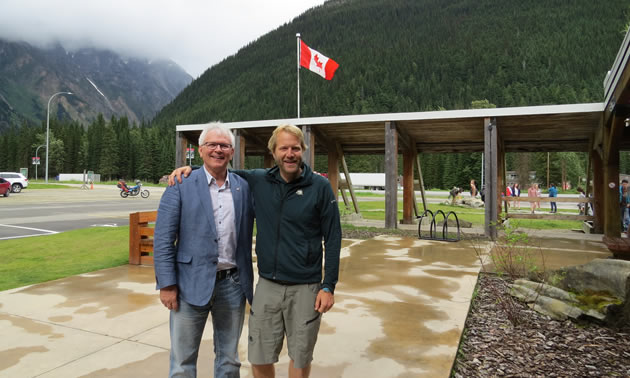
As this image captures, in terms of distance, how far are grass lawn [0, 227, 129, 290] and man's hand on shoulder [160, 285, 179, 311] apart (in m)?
4.66

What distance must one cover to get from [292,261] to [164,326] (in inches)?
91.1

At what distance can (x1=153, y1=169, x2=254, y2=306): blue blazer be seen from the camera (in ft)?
7.06

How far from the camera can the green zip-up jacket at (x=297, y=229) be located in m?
2.25

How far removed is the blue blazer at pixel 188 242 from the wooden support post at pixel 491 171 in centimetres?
1013

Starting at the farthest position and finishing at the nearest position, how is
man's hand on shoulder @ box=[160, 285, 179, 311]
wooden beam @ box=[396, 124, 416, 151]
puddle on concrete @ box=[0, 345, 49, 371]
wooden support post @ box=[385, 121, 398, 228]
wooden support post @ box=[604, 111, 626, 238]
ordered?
1. wooden beam @ box=[396, 124, 416, 151]
2. wooden support post @ box=[385, 121, 398, 228]
3. wooden support post @ box=[604, 111, 626, 238]
4. puddle on concrete @ box=[0, 345, 49, 371]
5. man's hand on shoulder @ box=[160, 285, 179, 311]

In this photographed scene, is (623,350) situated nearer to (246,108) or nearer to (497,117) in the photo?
(497,117)

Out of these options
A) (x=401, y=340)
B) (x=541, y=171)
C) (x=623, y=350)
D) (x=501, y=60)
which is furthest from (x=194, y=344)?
(x=501, y=60)

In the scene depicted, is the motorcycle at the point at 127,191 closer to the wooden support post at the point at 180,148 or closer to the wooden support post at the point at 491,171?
the wooden support post at the point at 180,148

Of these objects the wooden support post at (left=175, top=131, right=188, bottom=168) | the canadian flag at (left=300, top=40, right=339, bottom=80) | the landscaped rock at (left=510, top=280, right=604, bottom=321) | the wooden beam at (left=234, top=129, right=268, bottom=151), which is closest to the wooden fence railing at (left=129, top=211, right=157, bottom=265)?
the landscaped rock at (left=510, top=280, right=604, bottom=321)

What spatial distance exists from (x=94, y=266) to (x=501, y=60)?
159453mm

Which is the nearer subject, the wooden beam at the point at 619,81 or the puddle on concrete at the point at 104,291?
the puddle on concrete at the point at 104,291

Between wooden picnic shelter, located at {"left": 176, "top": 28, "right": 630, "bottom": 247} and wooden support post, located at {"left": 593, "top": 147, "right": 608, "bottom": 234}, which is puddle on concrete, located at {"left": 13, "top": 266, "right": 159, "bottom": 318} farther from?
wooden support post, located at {"left": 593, "top": 147, "right": 608, "bottom": 234}

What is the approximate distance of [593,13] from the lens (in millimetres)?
155500

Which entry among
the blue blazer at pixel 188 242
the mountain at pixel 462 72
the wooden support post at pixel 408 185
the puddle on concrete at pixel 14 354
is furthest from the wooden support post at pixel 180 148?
the mountain at pixel 462 72
